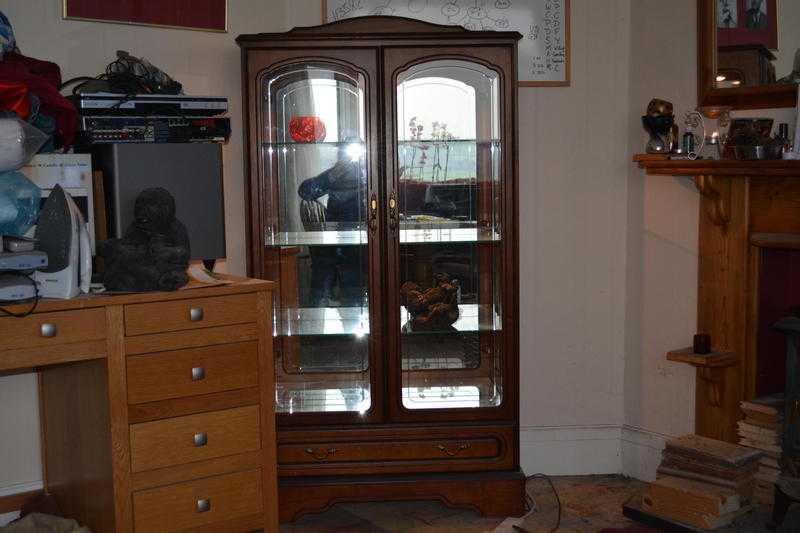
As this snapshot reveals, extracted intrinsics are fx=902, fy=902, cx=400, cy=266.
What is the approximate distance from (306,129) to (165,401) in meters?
1.16

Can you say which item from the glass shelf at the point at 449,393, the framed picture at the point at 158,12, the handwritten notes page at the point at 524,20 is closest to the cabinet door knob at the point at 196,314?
the glass shelf at the point at 449,393

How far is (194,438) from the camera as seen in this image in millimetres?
2619

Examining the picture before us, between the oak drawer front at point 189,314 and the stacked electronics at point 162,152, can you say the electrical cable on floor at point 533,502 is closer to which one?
the oak drawer front at point 189,314

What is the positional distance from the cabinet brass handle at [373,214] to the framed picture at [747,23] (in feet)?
4.41

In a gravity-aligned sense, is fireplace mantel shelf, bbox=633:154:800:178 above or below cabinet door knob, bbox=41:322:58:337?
above

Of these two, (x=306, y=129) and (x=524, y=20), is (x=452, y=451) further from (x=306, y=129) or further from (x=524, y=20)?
(x=524, y=20)

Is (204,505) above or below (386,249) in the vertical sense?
below

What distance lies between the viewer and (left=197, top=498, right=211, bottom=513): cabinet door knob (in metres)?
2.63

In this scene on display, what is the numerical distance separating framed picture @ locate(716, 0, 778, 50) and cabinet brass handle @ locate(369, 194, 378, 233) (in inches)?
53.0

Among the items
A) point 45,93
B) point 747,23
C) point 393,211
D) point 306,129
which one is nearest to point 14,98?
point 45,93

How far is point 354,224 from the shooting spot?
3.27 metres

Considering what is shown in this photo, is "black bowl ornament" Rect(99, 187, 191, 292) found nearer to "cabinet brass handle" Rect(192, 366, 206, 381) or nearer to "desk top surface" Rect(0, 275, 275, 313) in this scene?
"desk top surface" Rect(0, 275, 275, 313)

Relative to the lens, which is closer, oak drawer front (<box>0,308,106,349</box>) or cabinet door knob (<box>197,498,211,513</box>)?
oak drawer front (<box>0,308,106,349</box>)

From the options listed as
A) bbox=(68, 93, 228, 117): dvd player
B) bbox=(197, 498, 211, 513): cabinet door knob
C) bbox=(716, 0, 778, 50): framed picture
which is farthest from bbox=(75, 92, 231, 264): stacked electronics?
bbox=(716, 0, 778, 50): framed picture
